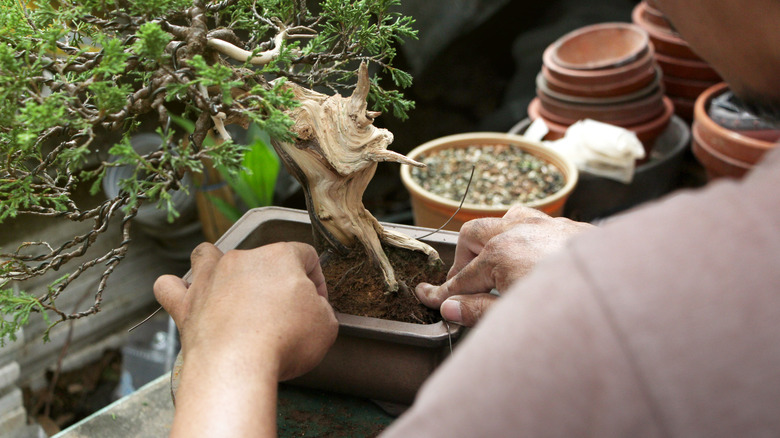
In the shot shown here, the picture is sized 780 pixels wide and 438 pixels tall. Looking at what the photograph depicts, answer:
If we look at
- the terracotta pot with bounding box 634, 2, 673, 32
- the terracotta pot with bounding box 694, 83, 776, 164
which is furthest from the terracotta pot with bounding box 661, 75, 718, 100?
the terracotta pot with bounding box 694, 83, 776, 164

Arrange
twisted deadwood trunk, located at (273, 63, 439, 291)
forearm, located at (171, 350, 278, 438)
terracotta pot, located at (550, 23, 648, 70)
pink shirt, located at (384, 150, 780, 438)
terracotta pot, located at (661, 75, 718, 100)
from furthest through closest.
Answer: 1. terracotta pot, located at (661, 75, 718, 100)
2. terracotta pot, located at (550, 23, 648, 70)
3. twisted deadwood trunk, located at (273, 63, 439, 291)
4. forearm, located at (171, 350, 278, 438)
5. pink shirt, located at (384, 150, 780, 438)

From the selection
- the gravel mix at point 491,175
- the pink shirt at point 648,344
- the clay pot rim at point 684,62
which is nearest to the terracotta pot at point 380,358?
the pink shirt at point 648,344

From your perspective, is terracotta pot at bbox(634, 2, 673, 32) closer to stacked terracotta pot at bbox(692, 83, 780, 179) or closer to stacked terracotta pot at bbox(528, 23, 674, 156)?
stacked terracotta pot at bbox(528, 23, 674, 156)

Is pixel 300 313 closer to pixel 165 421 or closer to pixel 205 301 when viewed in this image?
pixel 205 301

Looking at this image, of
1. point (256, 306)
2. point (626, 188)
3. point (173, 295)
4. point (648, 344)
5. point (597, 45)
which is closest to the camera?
point (648, 344)

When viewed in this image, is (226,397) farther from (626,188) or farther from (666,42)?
(666,42)

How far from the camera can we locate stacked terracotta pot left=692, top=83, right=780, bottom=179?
73.4 inches

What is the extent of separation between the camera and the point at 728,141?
1.91 meters

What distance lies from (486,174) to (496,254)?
118 cm

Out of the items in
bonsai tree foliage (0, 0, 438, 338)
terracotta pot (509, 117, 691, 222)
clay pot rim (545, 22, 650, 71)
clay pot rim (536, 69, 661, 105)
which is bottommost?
terracotta pot (509, 117, 691, 222)

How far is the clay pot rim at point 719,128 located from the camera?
1.84 metres

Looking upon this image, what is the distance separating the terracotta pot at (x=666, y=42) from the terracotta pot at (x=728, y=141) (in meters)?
0.47

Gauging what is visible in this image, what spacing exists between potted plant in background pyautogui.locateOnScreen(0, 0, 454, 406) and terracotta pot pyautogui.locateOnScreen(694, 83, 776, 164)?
4.23ft

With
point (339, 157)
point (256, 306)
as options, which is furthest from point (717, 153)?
point (256, 306)
